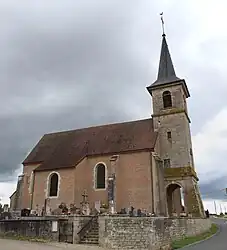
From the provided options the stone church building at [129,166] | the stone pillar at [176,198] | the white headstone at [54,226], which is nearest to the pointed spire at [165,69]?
the stone church building at [129,166]

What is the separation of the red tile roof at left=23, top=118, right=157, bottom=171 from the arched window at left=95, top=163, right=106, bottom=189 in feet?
4.40

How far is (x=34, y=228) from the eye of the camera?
1659 centimetres

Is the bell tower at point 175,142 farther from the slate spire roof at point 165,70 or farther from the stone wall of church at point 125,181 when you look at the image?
the stone wall of church at point 125,181

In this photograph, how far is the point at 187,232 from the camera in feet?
69.1

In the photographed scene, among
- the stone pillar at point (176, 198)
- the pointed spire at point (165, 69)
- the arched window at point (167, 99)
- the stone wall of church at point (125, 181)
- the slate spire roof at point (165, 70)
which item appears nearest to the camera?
the stone wall of church at point (125, 181)

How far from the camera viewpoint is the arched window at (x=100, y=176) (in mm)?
26234

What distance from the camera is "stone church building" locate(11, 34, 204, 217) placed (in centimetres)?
2450

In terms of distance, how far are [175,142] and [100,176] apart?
7918 millimetres

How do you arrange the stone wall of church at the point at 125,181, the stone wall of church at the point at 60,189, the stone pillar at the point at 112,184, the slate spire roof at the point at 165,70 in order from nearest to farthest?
the stone pillar at the point at 112,184 → the stone wall of church at the point at 125,181 → the stone wall of church at the point at 60,189 → the slate spire roof at the point at 165,70

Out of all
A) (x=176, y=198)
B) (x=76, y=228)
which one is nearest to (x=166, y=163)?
(x=176, y=198)

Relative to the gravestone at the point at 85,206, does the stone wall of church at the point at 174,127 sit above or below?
above

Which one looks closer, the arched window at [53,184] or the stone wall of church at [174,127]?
the arched window at [53,184]

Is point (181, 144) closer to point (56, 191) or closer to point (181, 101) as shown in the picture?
point (181, 101)

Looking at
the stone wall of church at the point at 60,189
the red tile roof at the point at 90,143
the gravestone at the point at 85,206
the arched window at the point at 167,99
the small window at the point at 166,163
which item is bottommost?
the gravestone at the point at 85,206
